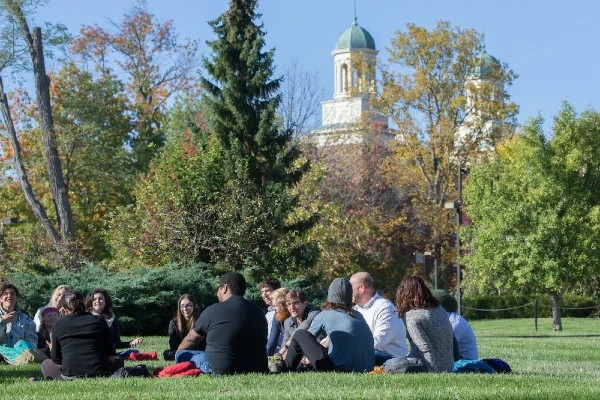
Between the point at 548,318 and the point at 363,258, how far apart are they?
10.8 meters

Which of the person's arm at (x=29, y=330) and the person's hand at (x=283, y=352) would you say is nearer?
the person's hand at (x=283, y=352)

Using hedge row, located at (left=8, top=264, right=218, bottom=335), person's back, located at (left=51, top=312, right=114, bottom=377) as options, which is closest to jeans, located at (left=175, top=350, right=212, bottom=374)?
person's back, located at (left=51, top=312, right=114, bottom=377)

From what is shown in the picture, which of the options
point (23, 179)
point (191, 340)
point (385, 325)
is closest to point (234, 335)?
point (191, 340)

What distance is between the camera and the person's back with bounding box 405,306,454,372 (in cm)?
1208

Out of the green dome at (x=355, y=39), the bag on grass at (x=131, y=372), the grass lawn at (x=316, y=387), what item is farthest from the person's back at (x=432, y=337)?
the green dome at (x=355, y=39)

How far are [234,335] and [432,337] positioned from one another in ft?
7.40

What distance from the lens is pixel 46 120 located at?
39.2 meters

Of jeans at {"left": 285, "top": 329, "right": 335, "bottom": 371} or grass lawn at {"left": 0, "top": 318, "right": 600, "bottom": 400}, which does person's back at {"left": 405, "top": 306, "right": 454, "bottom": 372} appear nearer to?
grass lawn at {"left": 0, "top": 318, "right": 600, "bottom": 400}

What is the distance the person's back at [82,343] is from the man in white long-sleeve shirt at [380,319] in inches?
124

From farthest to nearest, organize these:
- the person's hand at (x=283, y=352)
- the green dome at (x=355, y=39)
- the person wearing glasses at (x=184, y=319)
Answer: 1. the green dome at (x=355, y=39)
2. the person wearing glasses at (x=184, y=319)
3. the person's hand at (x=283, y=352)

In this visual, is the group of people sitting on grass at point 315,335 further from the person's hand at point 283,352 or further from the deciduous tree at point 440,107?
the deciduous tree at point 440,107

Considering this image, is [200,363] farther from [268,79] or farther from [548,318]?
[548,318]

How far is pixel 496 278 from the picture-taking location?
45.8 meters

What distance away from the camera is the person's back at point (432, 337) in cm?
1208
